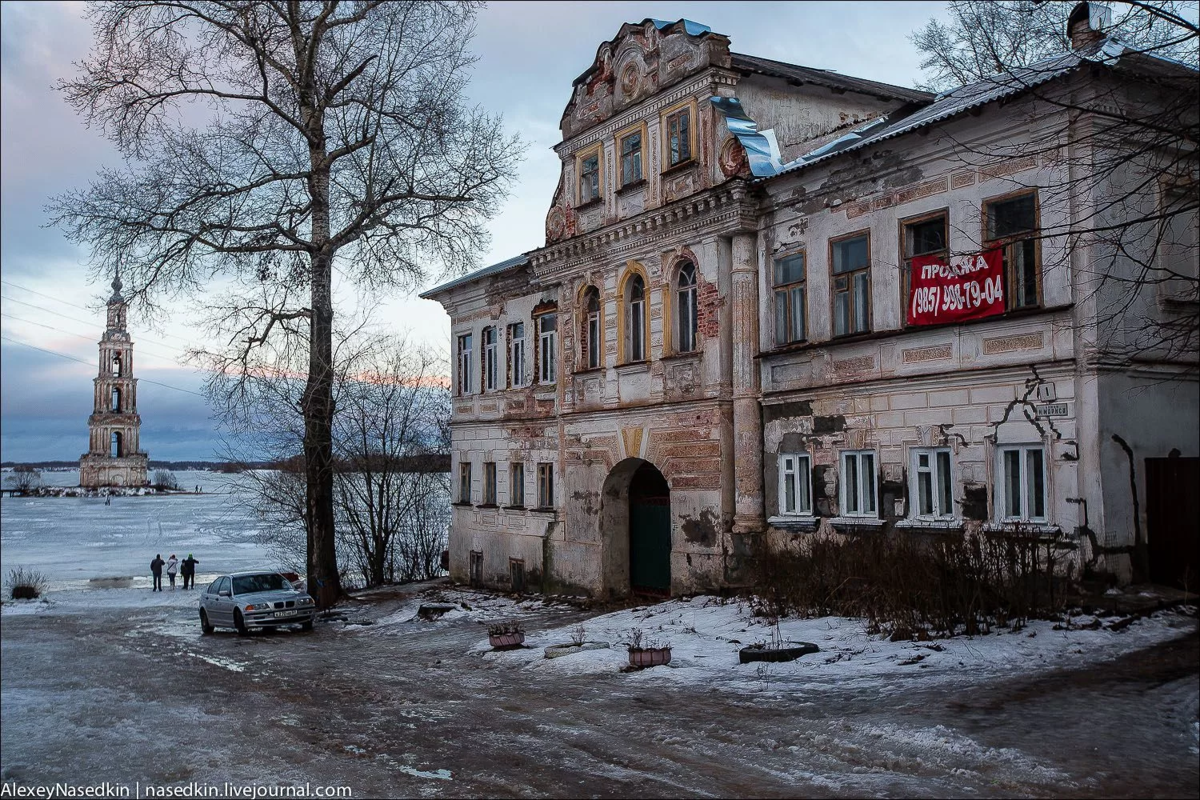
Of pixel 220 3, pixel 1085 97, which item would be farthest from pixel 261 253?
pixel 1085 97

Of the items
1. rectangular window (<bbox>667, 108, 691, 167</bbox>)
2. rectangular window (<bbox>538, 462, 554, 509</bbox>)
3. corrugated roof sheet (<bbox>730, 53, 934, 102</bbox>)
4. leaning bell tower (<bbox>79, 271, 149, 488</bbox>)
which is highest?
corrugated roof sheet (<bbox>730, 53, 934, 102</bbox>)

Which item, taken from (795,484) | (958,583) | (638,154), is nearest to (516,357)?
(638,154)

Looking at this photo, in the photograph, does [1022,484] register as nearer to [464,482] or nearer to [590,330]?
[590,330]

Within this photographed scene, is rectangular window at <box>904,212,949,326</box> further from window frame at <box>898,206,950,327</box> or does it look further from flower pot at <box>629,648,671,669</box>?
flower pot at <box>629,648,671,669</box>

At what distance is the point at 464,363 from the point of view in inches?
1275

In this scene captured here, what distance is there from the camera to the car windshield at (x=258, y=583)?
2464cm

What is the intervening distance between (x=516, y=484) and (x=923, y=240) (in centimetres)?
1530

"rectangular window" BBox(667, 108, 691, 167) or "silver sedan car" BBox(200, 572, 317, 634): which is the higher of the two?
"rectangular window" BBox(667, 108, 691, 167)

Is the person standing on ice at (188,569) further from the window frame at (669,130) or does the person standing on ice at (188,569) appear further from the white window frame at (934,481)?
the white window frame at (934,481)

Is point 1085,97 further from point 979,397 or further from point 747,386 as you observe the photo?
point 747,386

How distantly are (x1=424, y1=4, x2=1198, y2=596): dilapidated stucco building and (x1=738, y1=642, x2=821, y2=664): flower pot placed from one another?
382cm

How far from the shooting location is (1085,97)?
14.7 meters

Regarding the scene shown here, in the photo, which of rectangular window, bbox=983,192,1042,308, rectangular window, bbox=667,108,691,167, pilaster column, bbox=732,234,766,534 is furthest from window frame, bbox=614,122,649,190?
Result: rectangular window, bbox=983,192,1042,308

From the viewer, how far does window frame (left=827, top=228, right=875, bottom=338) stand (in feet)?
59.1
